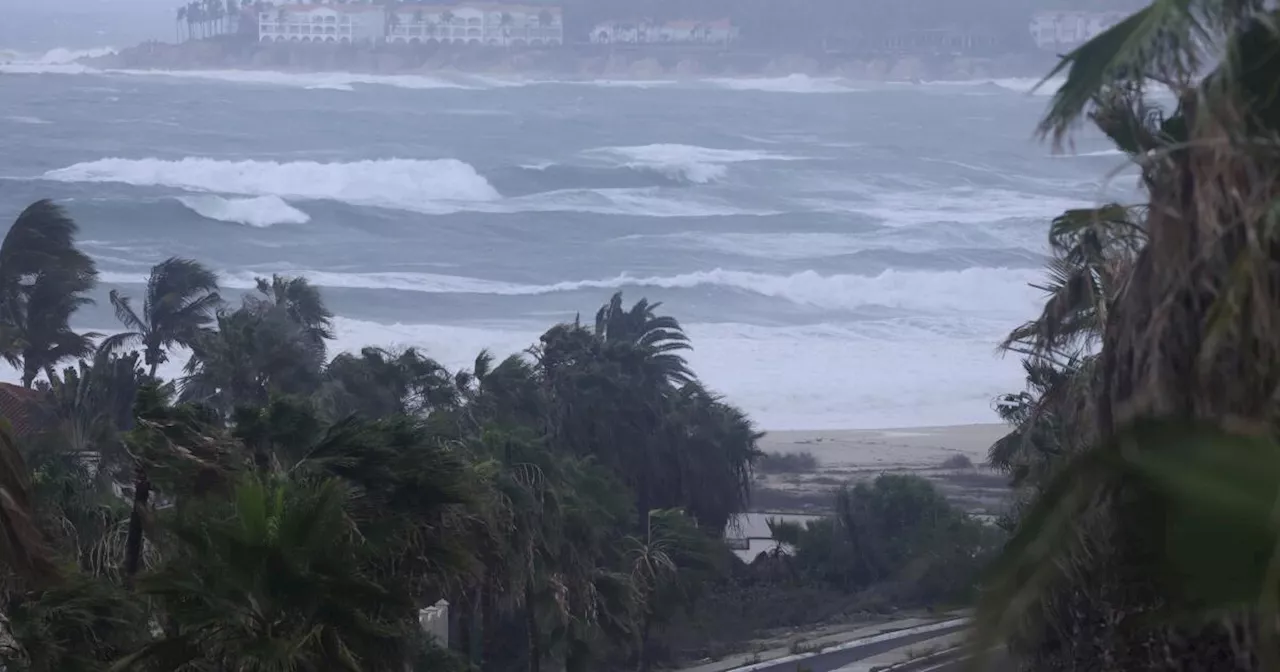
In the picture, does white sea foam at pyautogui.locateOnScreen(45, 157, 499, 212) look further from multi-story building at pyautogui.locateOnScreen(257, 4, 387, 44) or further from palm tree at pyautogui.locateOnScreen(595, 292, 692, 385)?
palm tree at pyautogui.locateOnScreen(595, 292, 692, 385)

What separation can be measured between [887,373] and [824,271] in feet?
44.8

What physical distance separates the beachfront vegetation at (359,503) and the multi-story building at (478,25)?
75.8m

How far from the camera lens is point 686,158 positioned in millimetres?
73375

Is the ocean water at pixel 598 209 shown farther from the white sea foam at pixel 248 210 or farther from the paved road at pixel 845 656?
the paved road at pixel 845 656

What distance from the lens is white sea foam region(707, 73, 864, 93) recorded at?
326 ft

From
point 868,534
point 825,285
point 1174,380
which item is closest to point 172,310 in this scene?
point 868,534

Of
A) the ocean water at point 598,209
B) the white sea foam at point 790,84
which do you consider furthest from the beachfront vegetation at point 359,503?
the white sea foam at point 790,84

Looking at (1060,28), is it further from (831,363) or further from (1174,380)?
(1174,380)

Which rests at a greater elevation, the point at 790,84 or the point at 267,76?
the point at 790,84

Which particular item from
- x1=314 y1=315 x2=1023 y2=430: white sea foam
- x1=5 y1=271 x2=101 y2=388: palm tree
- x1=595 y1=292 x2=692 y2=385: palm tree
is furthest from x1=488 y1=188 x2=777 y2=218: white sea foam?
x1=5 y1=271 x2=101 y2=388: palm tree

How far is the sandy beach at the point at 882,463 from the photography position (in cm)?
2828

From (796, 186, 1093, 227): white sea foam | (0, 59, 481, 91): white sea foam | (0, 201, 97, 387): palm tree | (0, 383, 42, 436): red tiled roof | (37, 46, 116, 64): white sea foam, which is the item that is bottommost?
(796, 186, 1093, 227): white sea foam

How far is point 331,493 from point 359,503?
4.02ft

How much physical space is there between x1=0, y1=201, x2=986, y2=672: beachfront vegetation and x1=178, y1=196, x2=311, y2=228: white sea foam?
28.9 m
